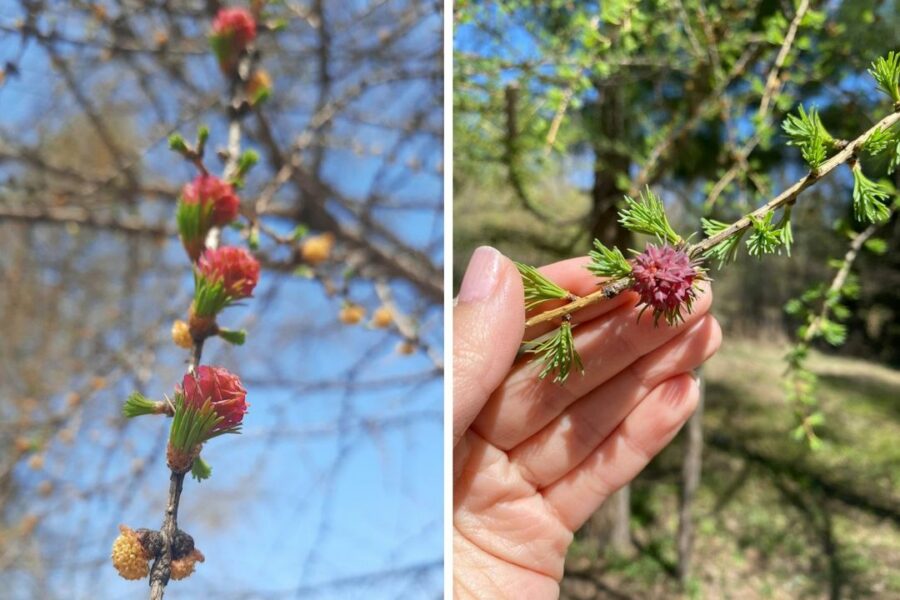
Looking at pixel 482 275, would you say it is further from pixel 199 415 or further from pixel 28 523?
pixel 28 523

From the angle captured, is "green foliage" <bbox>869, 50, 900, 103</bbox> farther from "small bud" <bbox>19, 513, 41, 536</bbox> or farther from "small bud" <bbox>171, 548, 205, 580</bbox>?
"small bud" <bbox>19, 513, 41, 536</bbox>

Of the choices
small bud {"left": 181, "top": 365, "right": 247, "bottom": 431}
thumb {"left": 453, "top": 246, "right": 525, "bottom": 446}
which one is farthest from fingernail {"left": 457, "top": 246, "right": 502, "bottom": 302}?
small bud {"left": 181, "top": 365, "right": 247, "bottom": 431}

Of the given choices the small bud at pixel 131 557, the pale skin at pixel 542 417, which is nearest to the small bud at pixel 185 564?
the small bud at pixel 131 557

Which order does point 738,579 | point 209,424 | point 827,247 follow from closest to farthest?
point 209,424 < point 738,579 < point 827,247

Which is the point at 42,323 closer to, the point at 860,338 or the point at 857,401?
the point at 857,401

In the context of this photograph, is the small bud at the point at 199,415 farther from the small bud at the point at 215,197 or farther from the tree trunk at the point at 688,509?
the tree trunk at the point at 688,509

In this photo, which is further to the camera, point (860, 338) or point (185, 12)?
point (860, 338)

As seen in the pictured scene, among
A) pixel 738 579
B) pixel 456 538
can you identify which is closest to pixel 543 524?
pixel 456 538
